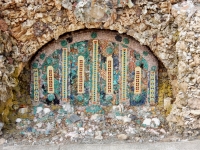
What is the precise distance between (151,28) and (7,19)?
1.97 meters

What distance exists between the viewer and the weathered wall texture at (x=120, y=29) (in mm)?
4996

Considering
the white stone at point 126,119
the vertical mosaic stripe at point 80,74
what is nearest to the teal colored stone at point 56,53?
the vertical mosaic stripe at point 80,74

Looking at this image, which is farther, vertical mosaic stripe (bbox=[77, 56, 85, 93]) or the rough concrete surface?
vertical mosaic stripe (bbox=[77, 56, 85, 93])

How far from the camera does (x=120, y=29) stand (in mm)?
5293

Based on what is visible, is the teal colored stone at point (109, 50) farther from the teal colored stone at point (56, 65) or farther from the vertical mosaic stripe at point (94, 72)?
the teal colored stone at point (56, 65)

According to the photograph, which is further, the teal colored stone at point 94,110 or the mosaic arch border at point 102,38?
the teal colored stone at point 94,110

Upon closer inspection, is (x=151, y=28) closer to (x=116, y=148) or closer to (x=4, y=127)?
(x=116, y=148)

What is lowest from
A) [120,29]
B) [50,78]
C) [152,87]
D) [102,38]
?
[152,87]

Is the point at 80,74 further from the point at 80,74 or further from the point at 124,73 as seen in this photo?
the point at 124,73

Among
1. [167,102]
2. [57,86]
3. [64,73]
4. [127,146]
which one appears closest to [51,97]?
[57,86]

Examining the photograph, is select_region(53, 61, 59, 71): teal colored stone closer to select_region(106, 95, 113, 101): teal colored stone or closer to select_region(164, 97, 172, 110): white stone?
select_region(106, 95, 113, 101): teal colored stone

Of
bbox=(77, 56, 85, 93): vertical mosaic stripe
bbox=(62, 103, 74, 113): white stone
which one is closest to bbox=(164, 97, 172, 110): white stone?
bbox=(77, 56, 85, 93): vertical mosaic stripe

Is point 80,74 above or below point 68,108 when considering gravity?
above

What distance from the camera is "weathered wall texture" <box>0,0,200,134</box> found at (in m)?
5.00
